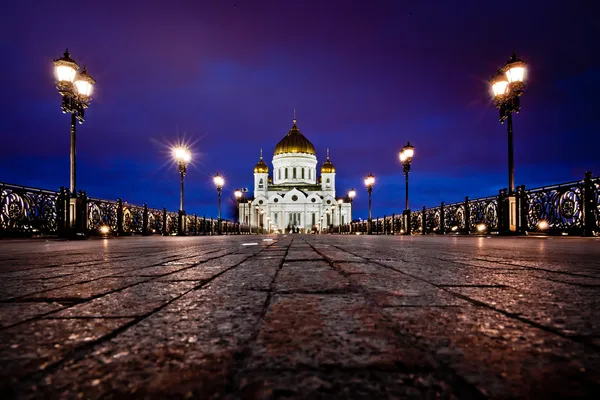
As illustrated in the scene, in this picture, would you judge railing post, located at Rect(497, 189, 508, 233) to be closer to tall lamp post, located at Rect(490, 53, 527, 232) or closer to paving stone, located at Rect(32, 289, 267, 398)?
tall lamp post, located at Rect(490, 53, 527, 232)

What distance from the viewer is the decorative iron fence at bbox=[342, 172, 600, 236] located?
12211 mm

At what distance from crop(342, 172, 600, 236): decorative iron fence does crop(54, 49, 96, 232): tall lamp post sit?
15.3 metres

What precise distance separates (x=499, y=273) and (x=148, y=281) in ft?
7.60

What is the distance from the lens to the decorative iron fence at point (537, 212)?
12211 millimetres

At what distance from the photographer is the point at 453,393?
26.8 inches

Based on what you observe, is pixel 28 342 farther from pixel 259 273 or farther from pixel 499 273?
pixel 499 273

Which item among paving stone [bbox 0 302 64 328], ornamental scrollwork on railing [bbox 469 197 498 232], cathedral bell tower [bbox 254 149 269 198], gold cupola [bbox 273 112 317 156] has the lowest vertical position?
paving stone [bbox 0 302 64 328]

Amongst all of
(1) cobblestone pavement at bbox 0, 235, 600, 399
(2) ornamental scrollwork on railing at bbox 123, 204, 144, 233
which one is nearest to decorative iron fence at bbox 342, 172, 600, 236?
(1) cobblestone pavement at bbox 0, 235, 600, 399

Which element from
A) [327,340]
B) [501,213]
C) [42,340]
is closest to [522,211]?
[501,213]

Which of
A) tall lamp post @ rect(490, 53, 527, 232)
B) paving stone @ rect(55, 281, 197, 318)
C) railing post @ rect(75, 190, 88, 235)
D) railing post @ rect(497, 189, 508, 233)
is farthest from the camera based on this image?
railing post @ rect(497, 189, 508, 233)

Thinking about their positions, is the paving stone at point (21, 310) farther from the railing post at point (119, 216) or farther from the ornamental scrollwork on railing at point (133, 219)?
the ornamental scrollwork on railing at point (133, 219)

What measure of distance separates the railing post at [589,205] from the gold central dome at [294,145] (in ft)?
269

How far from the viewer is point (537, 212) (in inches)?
562

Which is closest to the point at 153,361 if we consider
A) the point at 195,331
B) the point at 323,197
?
the point at 195,331
